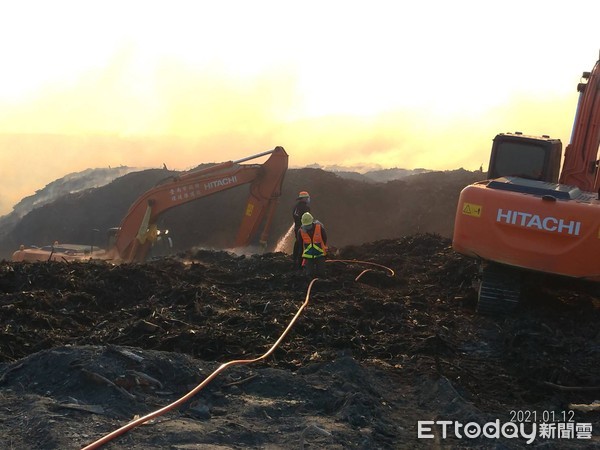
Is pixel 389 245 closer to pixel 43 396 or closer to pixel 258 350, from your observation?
pixel 258 350

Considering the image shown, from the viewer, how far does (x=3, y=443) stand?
6027 millimetres

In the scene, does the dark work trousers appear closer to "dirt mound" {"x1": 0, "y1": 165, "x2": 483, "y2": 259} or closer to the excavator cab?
the excavator cab

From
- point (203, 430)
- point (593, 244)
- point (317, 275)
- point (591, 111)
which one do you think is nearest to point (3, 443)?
point (203, 430)

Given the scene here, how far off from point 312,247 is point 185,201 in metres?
6.94

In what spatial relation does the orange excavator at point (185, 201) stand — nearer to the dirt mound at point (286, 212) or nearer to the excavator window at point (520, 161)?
the dirt mound at point (286, 212)

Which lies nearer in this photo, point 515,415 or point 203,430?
point 203,430

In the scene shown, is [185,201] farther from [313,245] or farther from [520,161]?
[520,161]

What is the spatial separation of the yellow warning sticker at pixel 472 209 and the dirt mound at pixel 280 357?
1.56 meters

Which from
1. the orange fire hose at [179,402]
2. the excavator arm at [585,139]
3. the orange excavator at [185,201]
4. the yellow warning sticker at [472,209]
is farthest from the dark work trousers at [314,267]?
the orange excavator at [185,201]

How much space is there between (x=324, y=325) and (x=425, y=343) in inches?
55.7

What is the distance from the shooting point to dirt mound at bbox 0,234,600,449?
260 inches

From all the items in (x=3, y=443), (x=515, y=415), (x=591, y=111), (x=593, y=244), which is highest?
(x=591, y=111)

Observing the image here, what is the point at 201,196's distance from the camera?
19.8 metres

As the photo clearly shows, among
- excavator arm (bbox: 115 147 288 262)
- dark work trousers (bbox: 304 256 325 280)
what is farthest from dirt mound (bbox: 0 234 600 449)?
excavator arm (bbox: 115 147 288 262)
